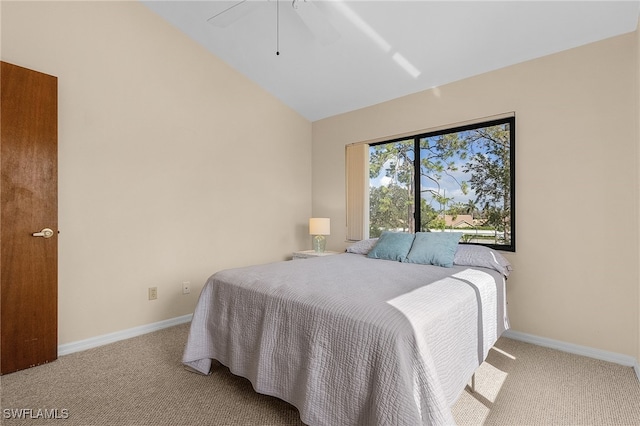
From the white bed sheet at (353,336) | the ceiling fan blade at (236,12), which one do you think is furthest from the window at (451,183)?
the ceiling fan blade at (236,12)

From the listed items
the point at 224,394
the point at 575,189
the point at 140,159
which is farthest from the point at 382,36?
the point at 224,394

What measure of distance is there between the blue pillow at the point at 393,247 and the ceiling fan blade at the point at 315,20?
179 centimetres

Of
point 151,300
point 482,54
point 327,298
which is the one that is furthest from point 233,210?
point 482,54

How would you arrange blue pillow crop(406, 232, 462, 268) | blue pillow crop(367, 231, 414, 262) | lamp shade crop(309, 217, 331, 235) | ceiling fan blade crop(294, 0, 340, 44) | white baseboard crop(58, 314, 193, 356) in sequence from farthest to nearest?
1. lamp shade crop(309, 217, 331, 235)
2. blue pillow crop(367, 231, 414, 262)
3. blue pillow crop(406, 232, 462, 268)
4. white baseboard crop(58, 314, 193, 356)
5. ceiling fan blade crop(294, 0, 340, 44)

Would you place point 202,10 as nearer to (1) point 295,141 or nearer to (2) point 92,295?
(1) point 295,141

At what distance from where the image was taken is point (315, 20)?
2.10m

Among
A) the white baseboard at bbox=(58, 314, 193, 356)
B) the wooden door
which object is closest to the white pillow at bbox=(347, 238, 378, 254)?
the white baseboard at bbox=(58, 314, 193, 356)

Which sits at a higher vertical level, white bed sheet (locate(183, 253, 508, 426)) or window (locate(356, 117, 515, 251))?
window (locate(356, 117, 515, 251))

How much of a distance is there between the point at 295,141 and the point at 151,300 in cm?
254

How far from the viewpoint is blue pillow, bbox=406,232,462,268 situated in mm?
2582

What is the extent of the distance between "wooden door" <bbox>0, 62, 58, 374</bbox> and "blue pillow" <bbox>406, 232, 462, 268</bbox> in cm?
277

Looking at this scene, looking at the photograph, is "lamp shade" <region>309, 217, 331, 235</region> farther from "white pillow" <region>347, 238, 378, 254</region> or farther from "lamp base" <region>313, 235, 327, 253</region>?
"white pillow" <region>347, 238, 378, 254</region>

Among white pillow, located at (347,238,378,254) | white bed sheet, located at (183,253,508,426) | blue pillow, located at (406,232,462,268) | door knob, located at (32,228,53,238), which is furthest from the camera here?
white pillow, located at (347,238,378,254)

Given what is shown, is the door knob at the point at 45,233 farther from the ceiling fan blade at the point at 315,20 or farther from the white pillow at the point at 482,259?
the white pillow at the point at 482,259
